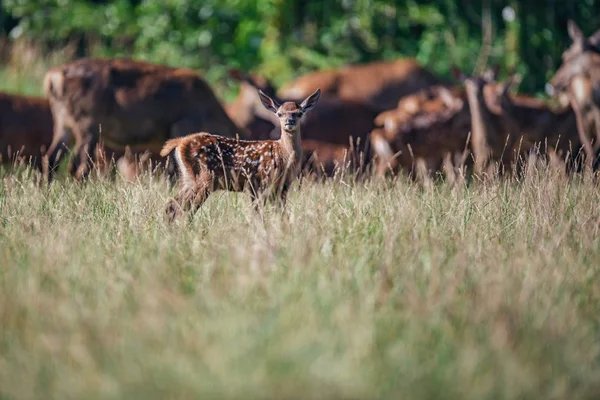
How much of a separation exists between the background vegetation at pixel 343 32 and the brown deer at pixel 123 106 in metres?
5.26

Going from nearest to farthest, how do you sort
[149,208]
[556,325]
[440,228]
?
[556,325]
[440,228]
[149,208]

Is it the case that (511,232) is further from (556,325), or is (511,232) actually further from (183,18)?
(183,18)

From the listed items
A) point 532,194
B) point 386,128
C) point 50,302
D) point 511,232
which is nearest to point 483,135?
point 386,128

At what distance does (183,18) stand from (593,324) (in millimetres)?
12023

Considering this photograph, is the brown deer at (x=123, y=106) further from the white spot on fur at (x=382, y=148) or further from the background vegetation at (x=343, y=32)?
the background vegetation at (x=343, y=32)

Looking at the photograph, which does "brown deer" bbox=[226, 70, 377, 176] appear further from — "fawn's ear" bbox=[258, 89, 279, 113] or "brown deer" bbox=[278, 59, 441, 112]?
"fawn's ear" bbox=[258, 89, 279, 113]

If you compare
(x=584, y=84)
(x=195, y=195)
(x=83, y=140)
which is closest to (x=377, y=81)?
(x=584, y=84)

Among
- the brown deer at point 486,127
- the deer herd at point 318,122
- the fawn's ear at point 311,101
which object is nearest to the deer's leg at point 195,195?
the fawn's ear at point 311,101

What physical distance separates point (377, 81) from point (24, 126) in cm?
547

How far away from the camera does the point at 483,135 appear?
10.1m

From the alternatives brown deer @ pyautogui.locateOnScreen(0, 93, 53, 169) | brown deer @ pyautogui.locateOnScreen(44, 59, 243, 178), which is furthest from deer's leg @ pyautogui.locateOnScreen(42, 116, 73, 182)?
brown deer @ pyautogui.locateOnScreen(0, 93, 53, 169)

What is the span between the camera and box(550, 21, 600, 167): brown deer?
34.1ft

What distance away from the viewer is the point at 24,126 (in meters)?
10.6

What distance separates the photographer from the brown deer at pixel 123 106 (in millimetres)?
9742
